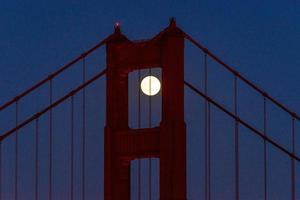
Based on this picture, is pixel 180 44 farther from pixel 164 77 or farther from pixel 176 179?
pixel 176 179

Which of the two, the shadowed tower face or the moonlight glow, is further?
the moonlight glow

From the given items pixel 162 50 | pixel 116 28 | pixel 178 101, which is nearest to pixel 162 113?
pixel 178 101

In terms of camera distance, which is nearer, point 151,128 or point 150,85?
point 151,128

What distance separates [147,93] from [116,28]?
1.72 meters

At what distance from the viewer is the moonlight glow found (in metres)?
16.1

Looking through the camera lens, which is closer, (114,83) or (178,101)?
(178,101)

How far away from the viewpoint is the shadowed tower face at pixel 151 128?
14.6 meters

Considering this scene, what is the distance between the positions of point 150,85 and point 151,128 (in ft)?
4.53

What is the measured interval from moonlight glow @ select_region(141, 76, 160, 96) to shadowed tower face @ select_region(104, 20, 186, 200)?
43cm

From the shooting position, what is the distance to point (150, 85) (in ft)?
52.9

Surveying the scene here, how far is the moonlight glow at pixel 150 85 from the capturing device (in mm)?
16062

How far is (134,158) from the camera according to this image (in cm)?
1563

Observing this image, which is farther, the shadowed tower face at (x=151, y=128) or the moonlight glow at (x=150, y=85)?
→ the moonlight glow at (x=150, y=85)

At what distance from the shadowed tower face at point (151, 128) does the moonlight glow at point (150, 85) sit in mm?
432
